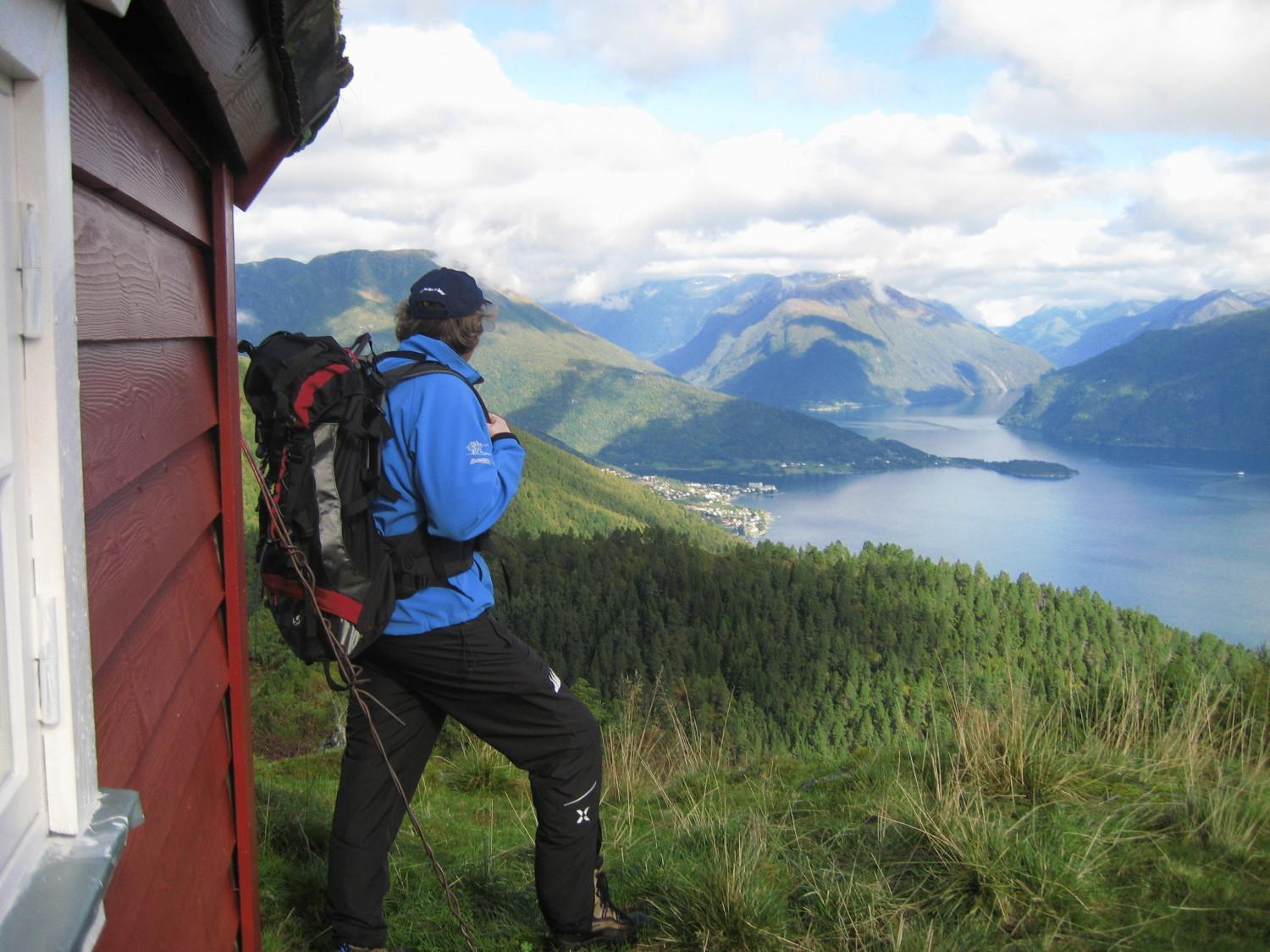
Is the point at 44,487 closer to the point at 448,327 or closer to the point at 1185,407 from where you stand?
the point at 448,327

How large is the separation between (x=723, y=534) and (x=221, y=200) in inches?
3380

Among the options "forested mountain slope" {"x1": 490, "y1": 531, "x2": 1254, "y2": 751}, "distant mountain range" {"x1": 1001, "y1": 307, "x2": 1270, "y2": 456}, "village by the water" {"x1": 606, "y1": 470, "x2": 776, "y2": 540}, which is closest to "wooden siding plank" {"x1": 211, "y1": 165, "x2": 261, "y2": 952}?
"forested mountain slope" {"x1": 490, "y1": 531, "x2": 1254, "y2": 751}

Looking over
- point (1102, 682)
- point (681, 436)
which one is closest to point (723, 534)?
point (1102, 682)

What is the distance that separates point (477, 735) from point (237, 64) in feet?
5.89

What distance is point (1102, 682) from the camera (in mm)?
4641

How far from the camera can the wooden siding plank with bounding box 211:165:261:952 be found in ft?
7.30

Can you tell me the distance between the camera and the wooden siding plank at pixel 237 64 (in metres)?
1.44

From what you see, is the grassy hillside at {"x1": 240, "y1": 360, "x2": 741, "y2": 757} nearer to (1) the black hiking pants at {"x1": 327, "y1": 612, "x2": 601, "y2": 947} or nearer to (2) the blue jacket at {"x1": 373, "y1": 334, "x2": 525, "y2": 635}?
(1) the black hiking pants at {"x1": 327, "y1": 612, "x2": 601, "y2": 947}

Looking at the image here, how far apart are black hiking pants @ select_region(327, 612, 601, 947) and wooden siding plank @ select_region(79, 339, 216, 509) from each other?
952 millimetres

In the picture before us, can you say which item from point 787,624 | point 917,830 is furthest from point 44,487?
point 787,624

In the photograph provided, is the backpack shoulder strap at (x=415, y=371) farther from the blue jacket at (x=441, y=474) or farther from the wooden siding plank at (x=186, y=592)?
the wooden siding plank at (x=186, y=592)

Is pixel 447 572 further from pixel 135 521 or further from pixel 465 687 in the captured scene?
pixel 135 521

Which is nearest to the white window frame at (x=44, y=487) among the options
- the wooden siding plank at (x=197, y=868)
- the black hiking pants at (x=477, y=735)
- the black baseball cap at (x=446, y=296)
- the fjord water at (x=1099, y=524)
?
the wooden siding plank at (x=197, y=868)

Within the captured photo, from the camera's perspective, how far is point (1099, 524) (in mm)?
90375
